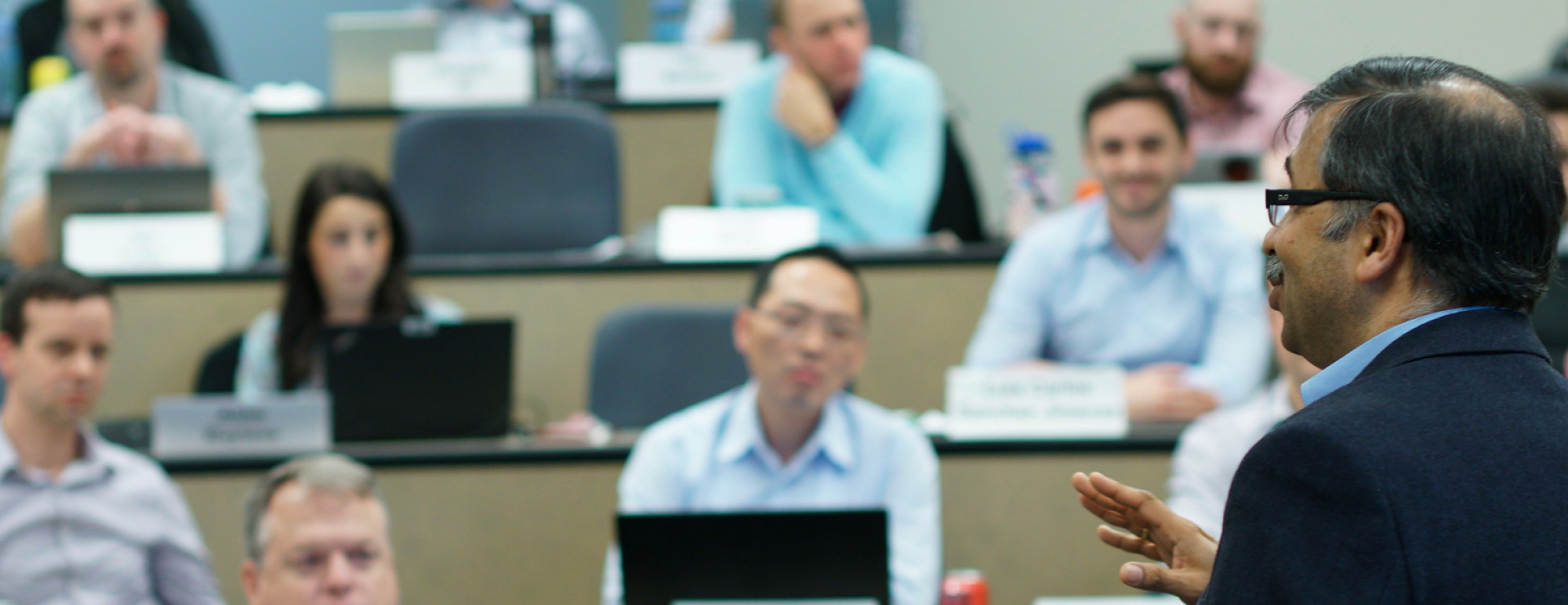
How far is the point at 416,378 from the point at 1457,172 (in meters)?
2.04

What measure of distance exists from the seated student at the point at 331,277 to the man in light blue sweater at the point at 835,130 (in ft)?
2.58

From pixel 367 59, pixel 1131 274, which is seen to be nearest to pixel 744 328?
pixel 1131 274

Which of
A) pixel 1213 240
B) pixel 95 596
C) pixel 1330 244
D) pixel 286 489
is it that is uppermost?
pixel 1330 244

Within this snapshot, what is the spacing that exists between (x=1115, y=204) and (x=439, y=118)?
161cm

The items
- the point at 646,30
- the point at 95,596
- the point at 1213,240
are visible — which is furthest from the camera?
the point at 646,30

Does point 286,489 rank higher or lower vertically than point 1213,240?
lower

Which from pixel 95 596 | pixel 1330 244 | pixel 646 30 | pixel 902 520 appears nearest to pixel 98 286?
pixel 95 596

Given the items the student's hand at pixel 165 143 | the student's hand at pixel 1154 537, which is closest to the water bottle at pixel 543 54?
the student's hand at pixel 165 143

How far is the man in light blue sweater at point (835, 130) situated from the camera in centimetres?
373

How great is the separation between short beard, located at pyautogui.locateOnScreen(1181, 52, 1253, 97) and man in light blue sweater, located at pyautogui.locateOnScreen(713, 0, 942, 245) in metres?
0.81

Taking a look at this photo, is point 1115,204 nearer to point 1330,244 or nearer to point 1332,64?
point 1330,244

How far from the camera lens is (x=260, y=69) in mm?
6848

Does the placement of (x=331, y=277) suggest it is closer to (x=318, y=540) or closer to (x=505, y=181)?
(x=505, y=181)

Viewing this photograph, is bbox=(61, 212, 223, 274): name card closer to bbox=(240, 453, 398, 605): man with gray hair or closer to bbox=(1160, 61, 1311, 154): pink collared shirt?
bbox=(240, 453, 398, 605): man with gray hair
